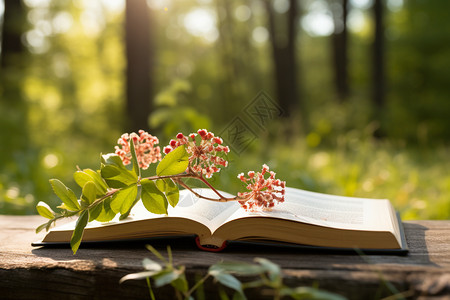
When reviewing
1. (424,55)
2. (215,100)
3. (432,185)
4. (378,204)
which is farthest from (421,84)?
(378,204)

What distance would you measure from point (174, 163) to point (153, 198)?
0.38 ft

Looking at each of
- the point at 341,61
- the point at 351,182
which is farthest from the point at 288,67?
the point at 351,182

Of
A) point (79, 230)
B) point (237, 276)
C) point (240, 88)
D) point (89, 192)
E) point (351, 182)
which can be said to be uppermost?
point (240, 88)

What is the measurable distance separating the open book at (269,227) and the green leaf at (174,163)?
127 millimetres

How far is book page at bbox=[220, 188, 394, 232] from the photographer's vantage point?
1.24m

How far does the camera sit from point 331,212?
1.40 meters

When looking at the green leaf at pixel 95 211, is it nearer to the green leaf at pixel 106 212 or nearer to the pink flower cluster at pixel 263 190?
the green leaf at pixel 106 212

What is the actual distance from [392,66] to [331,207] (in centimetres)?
1806

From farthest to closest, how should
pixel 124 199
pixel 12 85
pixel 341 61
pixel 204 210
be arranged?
1. pixel 341 61
2. pixel 12 85
3. pixel 204 210
4. pixel 124 199

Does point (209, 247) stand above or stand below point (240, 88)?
below

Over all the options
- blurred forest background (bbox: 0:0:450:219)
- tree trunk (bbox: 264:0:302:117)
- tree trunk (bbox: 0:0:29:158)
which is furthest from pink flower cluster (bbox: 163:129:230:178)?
tree trunk (bbox: 264:0:302:117)

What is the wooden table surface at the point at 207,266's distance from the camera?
40.2 inches

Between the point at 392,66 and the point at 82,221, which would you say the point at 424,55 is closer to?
the point at 392,66

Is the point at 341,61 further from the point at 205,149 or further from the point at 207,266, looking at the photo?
the point at 207,266
